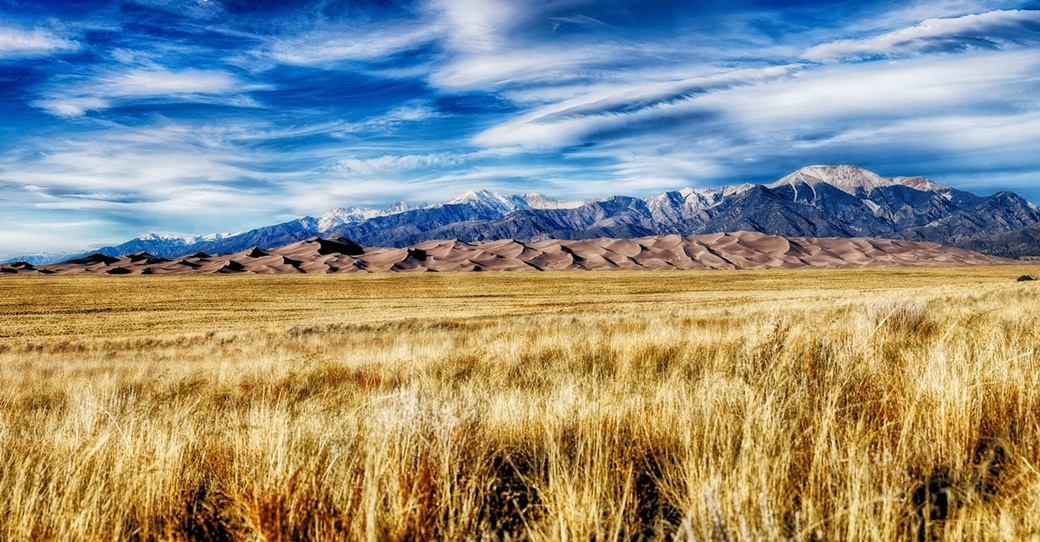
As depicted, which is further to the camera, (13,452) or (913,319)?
(913,319)

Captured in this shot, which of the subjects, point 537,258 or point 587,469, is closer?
point 587,469

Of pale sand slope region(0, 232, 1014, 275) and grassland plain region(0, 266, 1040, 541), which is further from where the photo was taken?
pale sand slope region(0, 232, 1014, 275)

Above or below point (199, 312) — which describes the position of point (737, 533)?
above

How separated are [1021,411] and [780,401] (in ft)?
4.67

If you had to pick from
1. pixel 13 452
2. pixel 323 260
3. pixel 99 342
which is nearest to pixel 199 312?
pixel 99 342

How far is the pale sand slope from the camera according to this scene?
468ft

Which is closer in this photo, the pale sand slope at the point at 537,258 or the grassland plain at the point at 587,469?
the grassland plain at the point at 587,469

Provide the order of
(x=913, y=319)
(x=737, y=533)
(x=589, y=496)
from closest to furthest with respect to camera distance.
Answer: (x=737, y=533) < (x=589, y=496) < (x=913, y=319)

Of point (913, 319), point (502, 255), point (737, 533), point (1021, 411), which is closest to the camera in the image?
point (737, 533)

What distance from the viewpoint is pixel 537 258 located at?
161625 millimetres

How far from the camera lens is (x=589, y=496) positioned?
261 cm

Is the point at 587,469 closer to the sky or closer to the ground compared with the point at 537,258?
closer to the ground

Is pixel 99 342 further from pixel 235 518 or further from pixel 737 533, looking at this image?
pixel 737 533

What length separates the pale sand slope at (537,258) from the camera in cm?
14262
